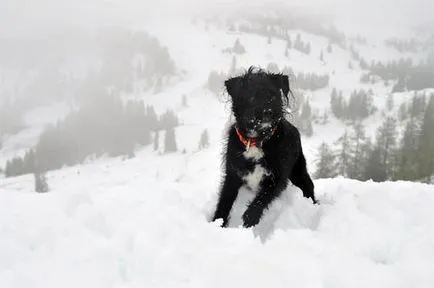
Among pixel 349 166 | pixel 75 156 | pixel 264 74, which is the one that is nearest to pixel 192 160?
pixel 75 156

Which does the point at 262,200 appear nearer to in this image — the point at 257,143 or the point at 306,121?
the point at 257,143

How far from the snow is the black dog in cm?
25

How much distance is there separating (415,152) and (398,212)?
194 feet

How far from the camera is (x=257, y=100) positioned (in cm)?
573

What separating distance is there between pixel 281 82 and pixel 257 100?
59 cm

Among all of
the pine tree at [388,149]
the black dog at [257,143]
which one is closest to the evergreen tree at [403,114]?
the pine tree at [388,149]

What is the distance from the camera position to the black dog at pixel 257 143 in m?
5.68

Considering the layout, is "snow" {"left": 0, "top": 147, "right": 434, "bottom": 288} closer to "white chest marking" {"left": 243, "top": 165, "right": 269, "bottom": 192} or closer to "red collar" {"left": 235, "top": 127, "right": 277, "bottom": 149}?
"white chest marking" {"left": 243, "top": 165, "right": 269, "bottom": 192}

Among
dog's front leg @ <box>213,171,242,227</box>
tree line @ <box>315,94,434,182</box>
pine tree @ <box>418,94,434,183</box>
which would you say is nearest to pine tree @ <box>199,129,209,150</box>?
tree line @ <box>315,94,434,182</box>

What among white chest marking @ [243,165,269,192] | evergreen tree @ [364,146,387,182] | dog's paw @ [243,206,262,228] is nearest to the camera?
dog's paw @ [243,206,262,228]

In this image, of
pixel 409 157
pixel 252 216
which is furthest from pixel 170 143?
pixel 252 216

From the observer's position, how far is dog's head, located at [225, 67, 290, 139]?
5621 mm

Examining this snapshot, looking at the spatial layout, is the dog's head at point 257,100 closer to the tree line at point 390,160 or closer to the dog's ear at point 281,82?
the dog's ear at point 281,82

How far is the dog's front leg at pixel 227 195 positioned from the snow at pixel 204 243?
15 centimetres
